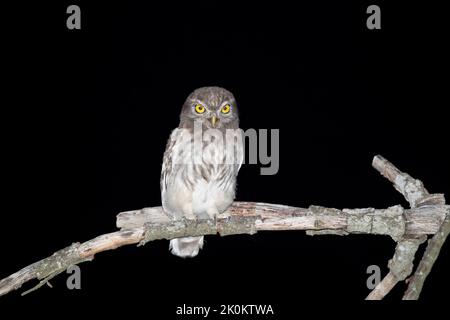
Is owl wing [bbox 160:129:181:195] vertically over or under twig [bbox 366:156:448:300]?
over

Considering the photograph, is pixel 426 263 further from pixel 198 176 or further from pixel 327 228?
pixel 198 176

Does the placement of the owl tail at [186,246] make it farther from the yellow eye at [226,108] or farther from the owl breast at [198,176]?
the yellow eye at [226,108]

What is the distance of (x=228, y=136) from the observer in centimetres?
393

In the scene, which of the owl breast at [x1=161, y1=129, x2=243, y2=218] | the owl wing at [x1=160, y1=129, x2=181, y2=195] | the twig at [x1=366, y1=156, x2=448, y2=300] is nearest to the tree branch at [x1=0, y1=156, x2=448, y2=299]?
the twig at [x1=366, y1=156, x2=448, y2=300]

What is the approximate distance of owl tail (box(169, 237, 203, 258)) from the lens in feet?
13.8

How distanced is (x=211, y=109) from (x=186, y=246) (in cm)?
125

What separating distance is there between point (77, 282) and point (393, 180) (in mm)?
2482

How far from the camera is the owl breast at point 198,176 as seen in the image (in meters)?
3.82

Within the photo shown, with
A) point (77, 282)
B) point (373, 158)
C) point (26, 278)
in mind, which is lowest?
point (77, 282)

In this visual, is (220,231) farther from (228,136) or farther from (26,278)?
(26,278)

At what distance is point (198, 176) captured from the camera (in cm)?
385

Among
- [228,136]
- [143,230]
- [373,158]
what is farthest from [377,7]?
[143,230]

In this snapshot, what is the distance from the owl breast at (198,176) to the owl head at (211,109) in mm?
132

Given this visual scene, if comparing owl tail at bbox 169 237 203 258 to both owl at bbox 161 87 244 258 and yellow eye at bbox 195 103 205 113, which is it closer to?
owl at bbox 161 87 244 258
